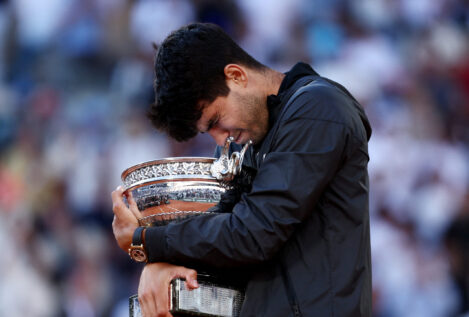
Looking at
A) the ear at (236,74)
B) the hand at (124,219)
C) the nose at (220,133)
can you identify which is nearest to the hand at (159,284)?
the hand at (124,219)

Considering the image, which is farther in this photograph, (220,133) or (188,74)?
(220,133)

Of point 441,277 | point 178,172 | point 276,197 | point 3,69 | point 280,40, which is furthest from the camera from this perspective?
point 3,69

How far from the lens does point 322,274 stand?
2.12 metres

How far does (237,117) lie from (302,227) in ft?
1.45

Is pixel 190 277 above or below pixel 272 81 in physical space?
below

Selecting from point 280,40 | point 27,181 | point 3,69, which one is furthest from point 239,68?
point 3,69

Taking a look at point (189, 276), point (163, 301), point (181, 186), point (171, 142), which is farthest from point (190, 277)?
point (171, 142)

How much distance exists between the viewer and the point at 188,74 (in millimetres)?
2334

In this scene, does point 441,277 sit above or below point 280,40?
below

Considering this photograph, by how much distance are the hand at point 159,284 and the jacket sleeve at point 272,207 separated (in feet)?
0.15

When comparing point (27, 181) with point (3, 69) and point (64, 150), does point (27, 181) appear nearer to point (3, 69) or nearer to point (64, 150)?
point (64, 150)

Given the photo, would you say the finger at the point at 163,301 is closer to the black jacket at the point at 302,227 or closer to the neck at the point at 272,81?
the black jacket at the point at 302,227

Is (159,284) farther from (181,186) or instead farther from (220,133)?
(220,133)

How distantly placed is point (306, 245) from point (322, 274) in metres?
0.09
